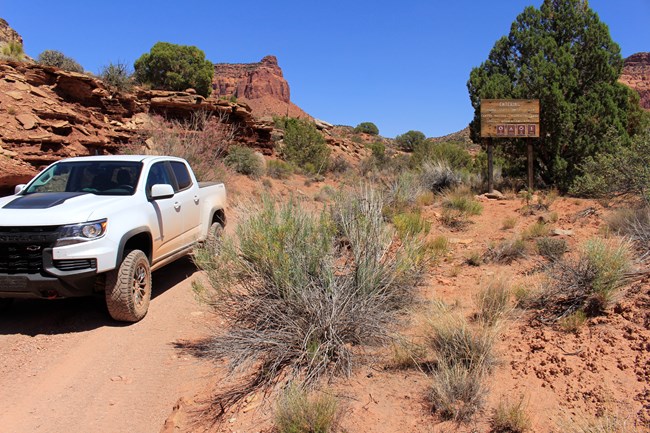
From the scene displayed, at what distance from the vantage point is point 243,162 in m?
19.9

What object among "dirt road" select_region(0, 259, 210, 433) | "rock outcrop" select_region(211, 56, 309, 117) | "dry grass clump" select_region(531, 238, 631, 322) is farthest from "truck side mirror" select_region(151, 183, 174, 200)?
"rock outcrop" select_region(211, 56, 309, 117)

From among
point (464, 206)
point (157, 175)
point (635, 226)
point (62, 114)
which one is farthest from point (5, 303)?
point (464, 206)

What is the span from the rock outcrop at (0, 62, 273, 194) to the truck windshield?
4108 mm

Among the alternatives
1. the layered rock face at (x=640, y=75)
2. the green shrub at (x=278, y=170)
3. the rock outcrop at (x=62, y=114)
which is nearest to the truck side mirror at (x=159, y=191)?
the rock outcrop at (x=62, y=114)

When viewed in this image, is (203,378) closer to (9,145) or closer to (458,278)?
(458,278)

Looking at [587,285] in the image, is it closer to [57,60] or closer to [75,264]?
[75,264]

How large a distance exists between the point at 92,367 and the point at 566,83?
14833mm

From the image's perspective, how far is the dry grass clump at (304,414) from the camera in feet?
9.86

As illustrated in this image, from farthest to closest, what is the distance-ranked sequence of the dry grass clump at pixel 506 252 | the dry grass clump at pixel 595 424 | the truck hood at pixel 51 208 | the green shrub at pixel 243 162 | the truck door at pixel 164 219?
the green shrub at pixel 243 162
the dry grass clump at pixel 506 252
the truck door at pixel 164 219
the truck hood at pixel 51 208
the dry grass clump at pixel 595 424

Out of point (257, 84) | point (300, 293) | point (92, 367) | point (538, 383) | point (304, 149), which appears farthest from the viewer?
point (257, 84)

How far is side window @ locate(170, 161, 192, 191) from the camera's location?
7251 millimetres

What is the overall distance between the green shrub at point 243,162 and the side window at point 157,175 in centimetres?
1230

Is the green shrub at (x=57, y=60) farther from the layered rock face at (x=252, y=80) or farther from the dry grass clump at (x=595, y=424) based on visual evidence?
the layered rock face at (x=252, y=80)

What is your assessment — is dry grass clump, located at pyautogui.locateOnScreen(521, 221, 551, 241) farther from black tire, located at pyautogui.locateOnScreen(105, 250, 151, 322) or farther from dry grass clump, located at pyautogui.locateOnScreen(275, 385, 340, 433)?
black tire, located at pyautogui.locateOnScreen(105, 250, 151, 322)
